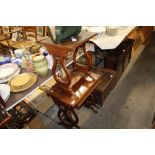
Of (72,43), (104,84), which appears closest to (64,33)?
(72,43)

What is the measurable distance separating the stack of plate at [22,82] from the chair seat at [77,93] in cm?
24

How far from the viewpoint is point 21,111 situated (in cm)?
166

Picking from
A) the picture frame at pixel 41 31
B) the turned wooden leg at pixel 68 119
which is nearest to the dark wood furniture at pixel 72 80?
the turned wooden leg at pixel 68 119

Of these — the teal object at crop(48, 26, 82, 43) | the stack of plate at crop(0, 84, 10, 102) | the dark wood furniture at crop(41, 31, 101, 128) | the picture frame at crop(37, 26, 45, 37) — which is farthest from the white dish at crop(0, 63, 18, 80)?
the picture frame at crop(37, 26, 45, 37)

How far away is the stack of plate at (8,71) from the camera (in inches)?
49.4

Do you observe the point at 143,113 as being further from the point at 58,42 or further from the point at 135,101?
the point at 58,42

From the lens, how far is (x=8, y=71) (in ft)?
4.36

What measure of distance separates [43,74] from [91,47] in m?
0.87

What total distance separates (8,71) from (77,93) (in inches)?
24.4

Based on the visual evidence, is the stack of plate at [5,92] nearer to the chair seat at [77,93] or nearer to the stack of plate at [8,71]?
the stack of plate at [8,71]

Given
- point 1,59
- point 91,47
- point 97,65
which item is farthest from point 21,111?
point 97,65

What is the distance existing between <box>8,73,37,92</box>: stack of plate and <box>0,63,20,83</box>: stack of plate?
5cm

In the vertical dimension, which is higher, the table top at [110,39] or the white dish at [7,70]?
the table top at [110,39]

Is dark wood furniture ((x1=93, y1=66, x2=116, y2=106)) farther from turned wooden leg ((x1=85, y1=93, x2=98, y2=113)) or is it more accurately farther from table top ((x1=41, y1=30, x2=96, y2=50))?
table top ((x1=41, y1=30, x2=96, y2=50))
